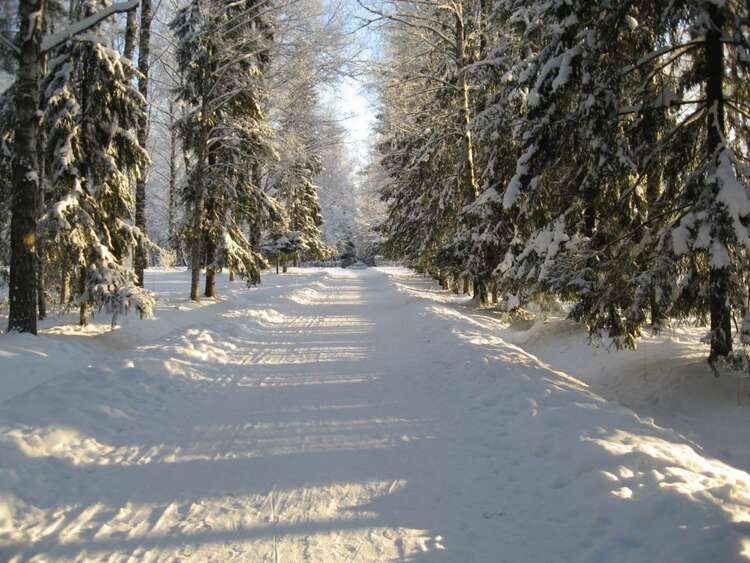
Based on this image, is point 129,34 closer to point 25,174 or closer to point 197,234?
point 197,234

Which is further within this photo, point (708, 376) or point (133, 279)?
point (133, 279)

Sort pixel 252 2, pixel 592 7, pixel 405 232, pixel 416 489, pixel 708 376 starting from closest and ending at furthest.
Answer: pixel 416 489 → pixel 708 376 → pixel 592 7 → pixel 252 2 → pixel 405 232

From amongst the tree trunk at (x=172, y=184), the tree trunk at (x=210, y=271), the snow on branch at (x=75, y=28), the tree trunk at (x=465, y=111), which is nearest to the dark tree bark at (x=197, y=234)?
the tree trunk at (x=210, y=271)

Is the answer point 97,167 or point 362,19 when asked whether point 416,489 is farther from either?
point 362,19

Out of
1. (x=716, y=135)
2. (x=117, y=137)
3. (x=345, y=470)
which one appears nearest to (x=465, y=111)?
(x=716, y=135)

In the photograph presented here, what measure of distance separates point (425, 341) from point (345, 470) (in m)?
5.85

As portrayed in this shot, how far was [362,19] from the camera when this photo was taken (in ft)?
46.4

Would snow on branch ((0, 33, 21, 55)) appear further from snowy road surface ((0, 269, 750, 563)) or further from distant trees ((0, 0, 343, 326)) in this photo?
snowy road surface ((0, 269, 750, 563))

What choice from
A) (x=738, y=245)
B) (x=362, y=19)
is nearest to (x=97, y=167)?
(x=362, y=19)

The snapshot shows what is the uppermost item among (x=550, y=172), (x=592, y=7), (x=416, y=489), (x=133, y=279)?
(x=592, y=7)

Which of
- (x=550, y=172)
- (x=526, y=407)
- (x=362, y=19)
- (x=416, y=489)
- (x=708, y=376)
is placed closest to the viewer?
(x=416, y=489)

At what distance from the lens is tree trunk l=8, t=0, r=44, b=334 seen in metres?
8.14

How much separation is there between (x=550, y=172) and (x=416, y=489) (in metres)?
6.94

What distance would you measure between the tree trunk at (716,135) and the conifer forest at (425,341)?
0.03 meters
